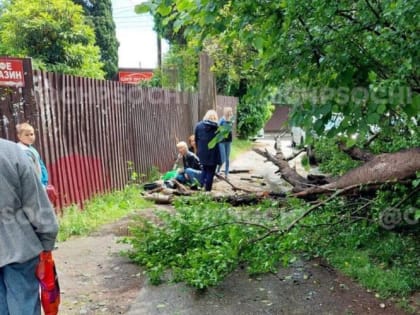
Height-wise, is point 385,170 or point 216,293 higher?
point 385,170

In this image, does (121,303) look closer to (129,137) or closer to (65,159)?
(65,159)

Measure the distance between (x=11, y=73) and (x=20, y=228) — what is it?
11.0 ft

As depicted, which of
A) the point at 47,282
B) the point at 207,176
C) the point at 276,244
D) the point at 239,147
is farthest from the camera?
the point at 239,147

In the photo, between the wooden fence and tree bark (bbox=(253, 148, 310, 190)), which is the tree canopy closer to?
tree bark (bbox=(253, 148, 310, 190))

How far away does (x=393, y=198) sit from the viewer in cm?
487

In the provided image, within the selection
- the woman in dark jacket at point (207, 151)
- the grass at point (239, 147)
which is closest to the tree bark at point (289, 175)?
the woman in dark jacket at point (207, 151)

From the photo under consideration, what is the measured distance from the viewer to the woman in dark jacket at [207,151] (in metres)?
7.99

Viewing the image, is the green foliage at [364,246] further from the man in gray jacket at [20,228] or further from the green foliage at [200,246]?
the man in gray jacket at [20,228]

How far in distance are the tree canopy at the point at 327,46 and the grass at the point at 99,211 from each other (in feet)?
11.4

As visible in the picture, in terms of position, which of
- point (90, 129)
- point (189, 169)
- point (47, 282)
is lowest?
point (189, 169)

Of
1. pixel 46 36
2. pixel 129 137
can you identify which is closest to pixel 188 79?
pixel 46 36

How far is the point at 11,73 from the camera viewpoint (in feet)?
17.3

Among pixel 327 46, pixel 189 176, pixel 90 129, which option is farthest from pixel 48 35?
pixel 327 46

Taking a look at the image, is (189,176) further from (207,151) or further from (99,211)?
(99,211)
